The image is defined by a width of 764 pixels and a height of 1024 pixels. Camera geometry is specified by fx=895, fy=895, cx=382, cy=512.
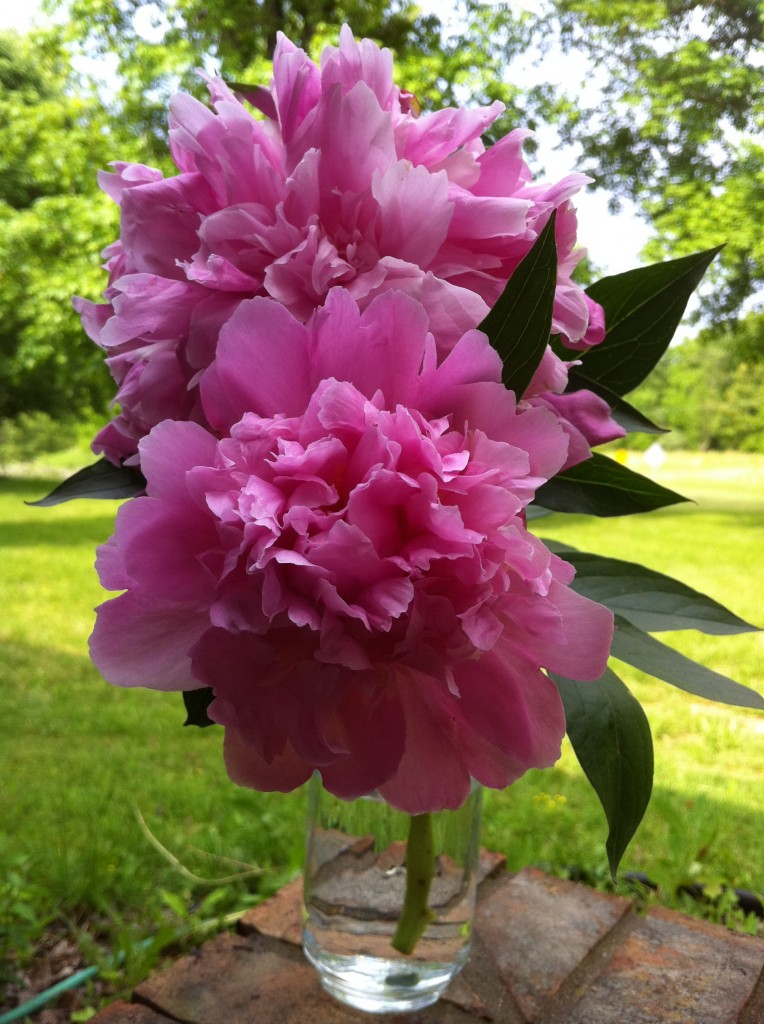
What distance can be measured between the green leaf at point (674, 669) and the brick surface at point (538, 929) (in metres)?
0.29

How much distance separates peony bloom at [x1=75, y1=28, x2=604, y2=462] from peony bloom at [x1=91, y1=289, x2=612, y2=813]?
3cm

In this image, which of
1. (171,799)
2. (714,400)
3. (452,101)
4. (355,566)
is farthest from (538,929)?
(714,400)

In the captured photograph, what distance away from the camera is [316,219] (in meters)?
0.33

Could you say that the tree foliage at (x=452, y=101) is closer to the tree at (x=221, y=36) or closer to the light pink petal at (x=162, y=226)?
the tree at (x=221, y=36)

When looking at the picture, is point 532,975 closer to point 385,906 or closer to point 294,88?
point 385,906

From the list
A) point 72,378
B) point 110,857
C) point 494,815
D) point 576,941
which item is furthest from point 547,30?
point 576,941

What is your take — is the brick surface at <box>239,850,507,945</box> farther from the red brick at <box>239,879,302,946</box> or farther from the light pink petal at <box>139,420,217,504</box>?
the light pink petal at <box>139,420,217,504</box>

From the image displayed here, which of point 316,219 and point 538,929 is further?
point 538,929

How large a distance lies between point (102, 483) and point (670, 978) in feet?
1.64

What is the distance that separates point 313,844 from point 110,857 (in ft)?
2.99

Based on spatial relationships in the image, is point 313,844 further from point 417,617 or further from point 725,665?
point 725,665

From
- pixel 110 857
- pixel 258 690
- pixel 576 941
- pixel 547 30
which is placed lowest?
pixel 110 857

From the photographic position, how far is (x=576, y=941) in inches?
25.7

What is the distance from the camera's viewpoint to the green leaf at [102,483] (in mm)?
424
